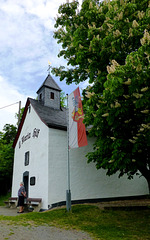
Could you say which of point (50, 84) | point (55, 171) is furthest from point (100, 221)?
point (50, 84)

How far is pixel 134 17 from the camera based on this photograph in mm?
7578

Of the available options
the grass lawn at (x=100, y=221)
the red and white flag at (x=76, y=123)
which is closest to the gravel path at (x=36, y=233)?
the grass lawn at (x=100, y=221)

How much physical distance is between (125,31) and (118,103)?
2808 millimetres

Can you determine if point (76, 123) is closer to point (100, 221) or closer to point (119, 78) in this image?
point (100, 221)

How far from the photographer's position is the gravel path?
5703 millimetres

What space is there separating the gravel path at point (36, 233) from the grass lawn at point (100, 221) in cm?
46

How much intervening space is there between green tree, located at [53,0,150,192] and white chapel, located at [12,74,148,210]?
12.2ft

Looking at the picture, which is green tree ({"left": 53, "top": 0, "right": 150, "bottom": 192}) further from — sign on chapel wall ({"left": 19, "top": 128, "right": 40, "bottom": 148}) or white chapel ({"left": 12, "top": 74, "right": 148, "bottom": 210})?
sign on chapel wall ({"left": 19, "top": 128, "right": 40, "bottom": 148})

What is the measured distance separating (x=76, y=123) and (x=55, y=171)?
3399mm

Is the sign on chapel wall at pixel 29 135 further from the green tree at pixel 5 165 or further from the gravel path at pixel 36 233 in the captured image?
the gravel path at pixel 36 233

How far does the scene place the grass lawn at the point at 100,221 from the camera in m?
6.57

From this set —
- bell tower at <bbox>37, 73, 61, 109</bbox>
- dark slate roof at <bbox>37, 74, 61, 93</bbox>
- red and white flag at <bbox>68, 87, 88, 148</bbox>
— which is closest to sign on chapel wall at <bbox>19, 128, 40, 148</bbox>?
bell tower at <bbox>37, 73, 61, 109</bbox>

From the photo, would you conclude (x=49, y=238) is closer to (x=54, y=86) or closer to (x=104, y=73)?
(x=104, y=73)

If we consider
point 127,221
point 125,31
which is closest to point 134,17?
point 125,31
